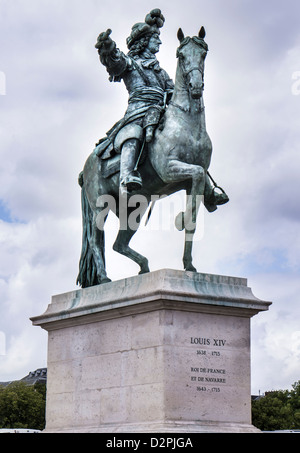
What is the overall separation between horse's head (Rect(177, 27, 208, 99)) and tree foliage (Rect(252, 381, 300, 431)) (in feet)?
204

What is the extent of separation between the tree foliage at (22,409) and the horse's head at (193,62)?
6072cm

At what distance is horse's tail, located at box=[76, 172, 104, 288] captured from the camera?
20.3m

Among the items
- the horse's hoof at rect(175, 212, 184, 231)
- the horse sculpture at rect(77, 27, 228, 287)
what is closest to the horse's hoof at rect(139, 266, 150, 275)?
the horse sculpture at rect(77, 27, 228, 287)

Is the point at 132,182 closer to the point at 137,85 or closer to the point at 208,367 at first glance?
the point at 137,85

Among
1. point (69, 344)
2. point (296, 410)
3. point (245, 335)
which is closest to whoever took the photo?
point (245, 335)

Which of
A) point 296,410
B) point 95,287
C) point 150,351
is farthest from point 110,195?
point 296,410

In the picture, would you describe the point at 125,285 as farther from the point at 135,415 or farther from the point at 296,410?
the point at 296,410

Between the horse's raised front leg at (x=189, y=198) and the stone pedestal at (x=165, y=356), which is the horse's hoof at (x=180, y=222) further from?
the stone pedestal at (x=165, y=356)

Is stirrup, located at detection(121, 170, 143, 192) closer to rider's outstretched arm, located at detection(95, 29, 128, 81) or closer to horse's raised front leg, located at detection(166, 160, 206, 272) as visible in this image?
horse's raised front leg, located at detection(166, 160, 206, 272)

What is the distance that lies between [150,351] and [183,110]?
4.71 m

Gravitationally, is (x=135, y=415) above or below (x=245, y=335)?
below

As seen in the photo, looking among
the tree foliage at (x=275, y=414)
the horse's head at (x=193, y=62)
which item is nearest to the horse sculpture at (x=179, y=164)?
the horse's head at (x=193, y=62)

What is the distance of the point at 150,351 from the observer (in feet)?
55.7

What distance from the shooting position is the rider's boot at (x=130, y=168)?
18609 mm
